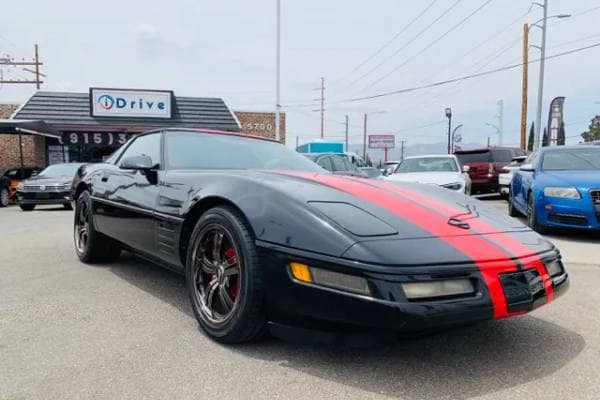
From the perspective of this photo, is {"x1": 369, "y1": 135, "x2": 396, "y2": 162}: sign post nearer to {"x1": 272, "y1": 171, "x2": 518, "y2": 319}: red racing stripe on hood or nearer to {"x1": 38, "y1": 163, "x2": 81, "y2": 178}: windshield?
{"x1": 38, "y1": 163, "x2": 81, "y2": 178}: windshield

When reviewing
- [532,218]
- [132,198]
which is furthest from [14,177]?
[532,218]

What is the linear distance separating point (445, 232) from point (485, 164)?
1234 cm

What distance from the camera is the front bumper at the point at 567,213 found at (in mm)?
5867

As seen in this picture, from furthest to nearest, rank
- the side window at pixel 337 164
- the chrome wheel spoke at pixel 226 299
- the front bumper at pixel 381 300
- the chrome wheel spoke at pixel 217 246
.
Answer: the side window at pixel 337 164 < the chrome wheel spoke at pixel 217 246 < the chrome wheel spoke at pixel 226 299 < the front bumper at pixel 381 300

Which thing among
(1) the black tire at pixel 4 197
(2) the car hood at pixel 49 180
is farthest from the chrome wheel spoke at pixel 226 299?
(1) the black tire at pixel 4 197

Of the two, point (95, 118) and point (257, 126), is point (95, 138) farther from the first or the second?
point (257, 126)

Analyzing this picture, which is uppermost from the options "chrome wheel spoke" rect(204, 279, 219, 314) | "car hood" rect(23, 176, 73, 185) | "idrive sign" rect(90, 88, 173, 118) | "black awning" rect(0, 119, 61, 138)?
"idrive sign" rect(90, 88, 173, 118)

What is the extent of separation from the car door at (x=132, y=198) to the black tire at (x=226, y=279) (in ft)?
2.06

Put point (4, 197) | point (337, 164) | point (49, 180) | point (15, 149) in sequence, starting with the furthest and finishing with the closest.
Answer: point (15, 149) < point (4, 197) < point (49, 180) < point (337, 164)

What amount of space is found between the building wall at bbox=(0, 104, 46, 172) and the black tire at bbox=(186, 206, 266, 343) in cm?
2214

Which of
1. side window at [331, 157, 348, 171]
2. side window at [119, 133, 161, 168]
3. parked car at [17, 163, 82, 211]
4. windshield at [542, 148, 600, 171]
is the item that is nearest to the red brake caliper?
side window at [119, 133, 161, 168]

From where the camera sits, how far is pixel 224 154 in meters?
3.51

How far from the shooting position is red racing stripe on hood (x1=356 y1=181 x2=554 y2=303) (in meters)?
2.28

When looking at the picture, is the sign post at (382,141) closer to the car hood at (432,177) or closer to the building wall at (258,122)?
the building wall at (258,122)
